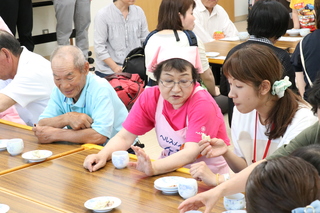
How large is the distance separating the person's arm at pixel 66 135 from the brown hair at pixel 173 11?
146cm

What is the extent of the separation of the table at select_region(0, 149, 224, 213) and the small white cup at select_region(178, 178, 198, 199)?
34 mm

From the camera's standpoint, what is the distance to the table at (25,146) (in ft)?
7.83

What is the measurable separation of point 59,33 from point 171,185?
17.2 ft

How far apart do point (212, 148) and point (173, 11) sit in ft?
6.12

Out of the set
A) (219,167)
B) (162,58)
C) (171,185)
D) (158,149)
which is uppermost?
(162,58)

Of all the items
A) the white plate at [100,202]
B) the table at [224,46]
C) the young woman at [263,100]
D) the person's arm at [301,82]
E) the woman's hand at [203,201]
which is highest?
the young woman at [263,100]

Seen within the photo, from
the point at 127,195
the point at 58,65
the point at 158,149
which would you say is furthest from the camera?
the point at 158,149

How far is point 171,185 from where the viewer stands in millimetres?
2027

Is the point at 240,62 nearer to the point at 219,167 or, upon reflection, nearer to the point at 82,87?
the point at 219,167

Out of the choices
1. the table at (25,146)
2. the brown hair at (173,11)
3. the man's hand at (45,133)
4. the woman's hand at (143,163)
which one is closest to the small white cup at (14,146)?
the table at (25,146)

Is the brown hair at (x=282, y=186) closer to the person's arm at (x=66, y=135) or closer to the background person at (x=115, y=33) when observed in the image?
the person's arm at (x=66, y=135)

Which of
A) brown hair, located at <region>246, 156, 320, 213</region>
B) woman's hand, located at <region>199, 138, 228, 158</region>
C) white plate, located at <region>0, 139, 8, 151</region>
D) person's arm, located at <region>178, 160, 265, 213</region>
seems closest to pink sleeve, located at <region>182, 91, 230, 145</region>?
woman's hand, located at <region>199, 138, 228, 158</region>

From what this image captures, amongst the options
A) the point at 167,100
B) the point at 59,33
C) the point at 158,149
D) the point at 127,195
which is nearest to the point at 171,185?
the point at 127,195

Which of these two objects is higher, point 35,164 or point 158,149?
point 35,164
